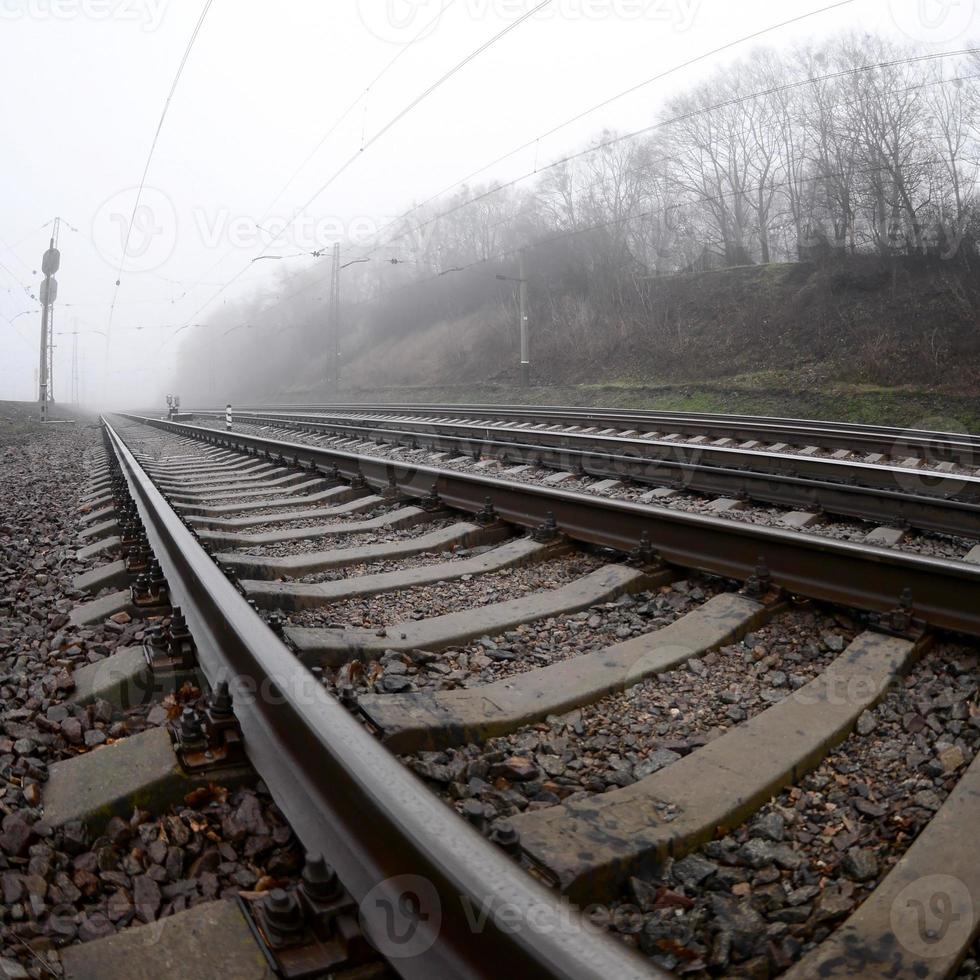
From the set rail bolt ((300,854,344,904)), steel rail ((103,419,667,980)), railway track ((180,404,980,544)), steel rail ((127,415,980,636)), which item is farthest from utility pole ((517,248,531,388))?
rail bolt ((300,854,344,904))

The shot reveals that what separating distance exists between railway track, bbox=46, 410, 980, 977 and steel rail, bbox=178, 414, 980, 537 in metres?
1.85

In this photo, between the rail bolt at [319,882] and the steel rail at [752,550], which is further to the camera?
the steel rail at [752,550]

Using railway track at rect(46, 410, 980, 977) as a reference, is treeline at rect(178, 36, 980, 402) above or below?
above

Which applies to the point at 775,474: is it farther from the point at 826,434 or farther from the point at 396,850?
the point at 396,850

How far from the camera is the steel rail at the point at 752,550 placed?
287 centimetres

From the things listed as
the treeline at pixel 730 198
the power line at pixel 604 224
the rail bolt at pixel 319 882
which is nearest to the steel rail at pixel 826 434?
the treeline at pixel 730 198

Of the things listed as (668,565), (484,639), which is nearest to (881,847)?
(484,639)

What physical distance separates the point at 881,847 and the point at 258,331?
64.4m

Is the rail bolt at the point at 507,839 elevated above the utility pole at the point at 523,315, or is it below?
below

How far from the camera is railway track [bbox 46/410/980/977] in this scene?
4.47ft

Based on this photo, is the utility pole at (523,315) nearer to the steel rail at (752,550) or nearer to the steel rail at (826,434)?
the steel rail at (826,434)

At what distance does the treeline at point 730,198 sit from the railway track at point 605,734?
13.5 m

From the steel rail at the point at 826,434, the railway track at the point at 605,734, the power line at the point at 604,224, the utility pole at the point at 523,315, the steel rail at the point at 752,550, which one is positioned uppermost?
the power line at the point at 604,224

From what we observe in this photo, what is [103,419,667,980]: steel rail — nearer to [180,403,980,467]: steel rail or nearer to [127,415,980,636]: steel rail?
[127,415,980,636]: steel rail
